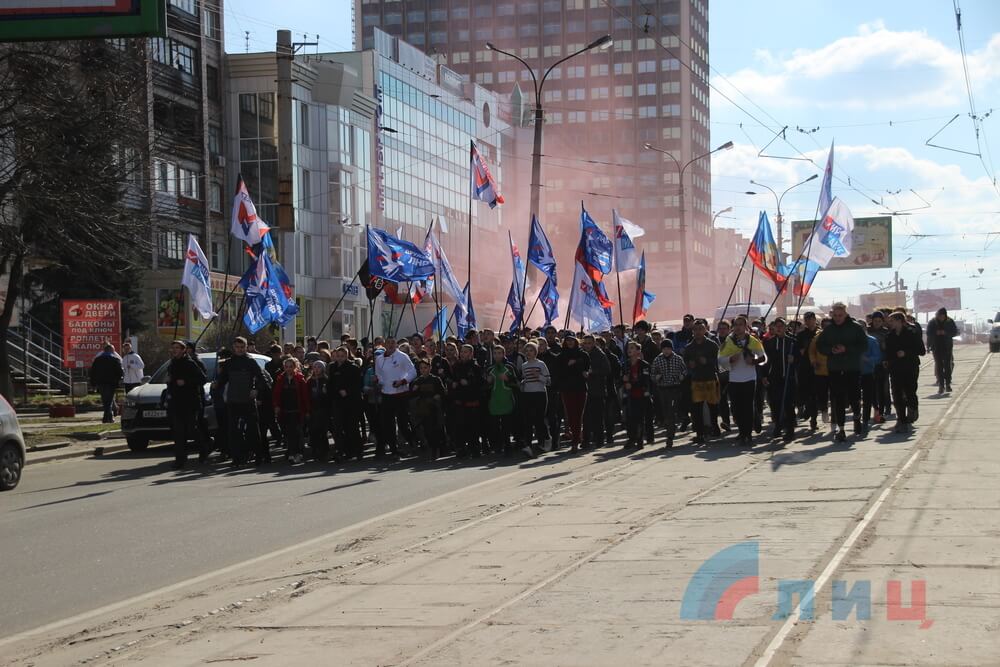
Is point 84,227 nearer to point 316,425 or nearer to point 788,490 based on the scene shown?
point 316,425

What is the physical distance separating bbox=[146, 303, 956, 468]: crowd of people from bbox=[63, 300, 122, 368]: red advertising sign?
915cm

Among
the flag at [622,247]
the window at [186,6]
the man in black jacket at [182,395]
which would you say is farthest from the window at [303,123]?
the man in black jacket at [182,395]

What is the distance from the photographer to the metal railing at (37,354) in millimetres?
37831

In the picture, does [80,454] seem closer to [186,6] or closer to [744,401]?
[744,401]

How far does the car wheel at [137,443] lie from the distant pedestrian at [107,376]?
Result: 5.00 meters

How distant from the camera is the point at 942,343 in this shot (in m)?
27.8

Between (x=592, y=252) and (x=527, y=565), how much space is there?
21.0 meters

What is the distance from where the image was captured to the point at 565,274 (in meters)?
93.7

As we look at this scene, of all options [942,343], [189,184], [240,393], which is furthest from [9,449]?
[189,184]

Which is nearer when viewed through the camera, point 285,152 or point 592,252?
point 285,152

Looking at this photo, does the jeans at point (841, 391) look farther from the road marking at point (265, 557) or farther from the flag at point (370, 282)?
the flag at point (370, 282)

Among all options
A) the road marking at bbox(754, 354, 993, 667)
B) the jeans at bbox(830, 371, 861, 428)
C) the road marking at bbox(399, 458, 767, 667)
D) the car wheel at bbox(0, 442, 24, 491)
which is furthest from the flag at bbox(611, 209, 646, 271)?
the road marking at bbox(399, 458, 767, 667)

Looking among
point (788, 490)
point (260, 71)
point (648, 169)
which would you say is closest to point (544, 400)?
point (788, 490)

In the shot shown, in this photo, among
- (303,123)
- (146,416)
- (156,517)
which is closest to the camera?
(156,517)
